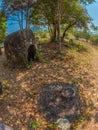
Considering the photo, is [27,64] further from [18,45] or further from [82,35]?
[82,35]

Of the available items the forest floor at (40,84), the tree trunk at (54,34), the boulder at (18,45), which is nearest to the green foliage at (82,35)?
the tree trunk at (54,34)

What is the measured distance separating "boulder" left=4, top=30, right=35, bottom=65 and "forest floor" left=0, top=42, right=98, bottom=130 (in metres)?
0.61

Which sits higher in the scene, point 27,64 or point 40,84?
point 27,64

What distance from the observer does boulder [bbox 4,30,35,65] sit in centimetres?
1577

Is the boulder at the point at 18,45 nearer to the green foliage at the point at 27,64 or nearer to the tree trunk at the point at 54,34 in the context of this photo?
the green foliage at the point at 27,64

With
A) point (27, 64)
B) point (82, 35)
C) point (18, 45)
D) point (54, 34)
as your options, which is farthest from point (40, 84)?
point (82, 35)

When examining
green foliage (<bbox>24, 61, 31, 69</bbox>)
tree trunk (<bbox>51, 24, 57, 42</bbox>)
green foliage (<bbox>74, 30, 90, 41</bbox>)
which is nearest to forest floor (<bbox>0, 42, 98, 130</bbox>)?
green foliage (<bbox>24, 61, 31, 69</bbox>)

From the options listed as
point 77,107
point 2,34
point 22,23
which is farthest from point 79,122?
point 2,34

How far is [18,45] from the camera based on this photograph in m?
15.8

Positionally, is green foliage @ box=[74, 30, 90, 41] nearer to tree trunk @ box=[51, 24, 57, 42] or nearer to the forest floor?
tree trunk @ box=[51, 24, 57, 42]

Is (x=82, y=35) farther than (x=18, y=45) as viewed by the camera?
Yes

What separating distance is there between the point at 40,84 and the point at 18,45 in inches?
116

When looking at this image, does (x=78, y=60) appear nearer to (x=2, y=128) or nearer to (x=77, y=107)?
(x=77, y=107)

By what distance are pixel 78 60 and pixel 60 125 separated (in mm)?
6658
